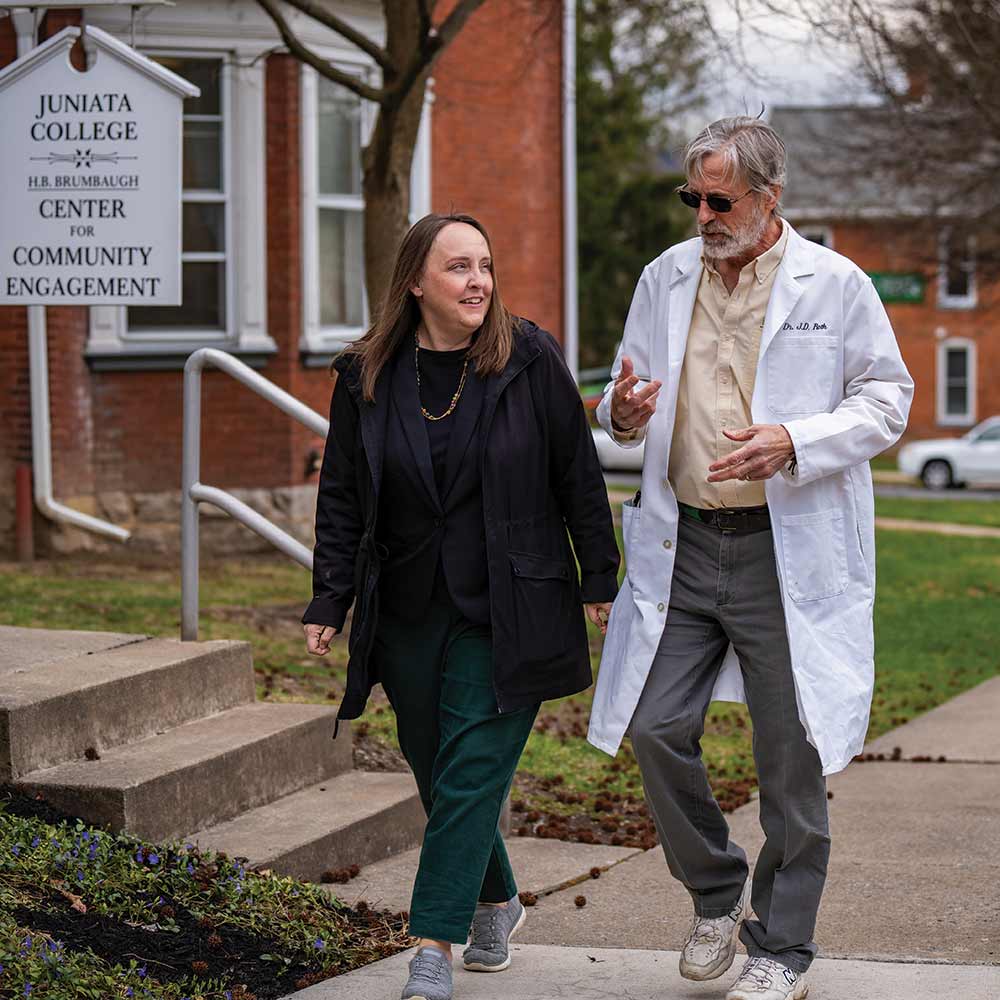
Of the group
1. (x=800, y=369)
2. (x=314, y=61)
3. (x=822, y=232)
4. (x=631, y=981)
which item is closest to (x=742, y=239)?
(x=800, y=369)

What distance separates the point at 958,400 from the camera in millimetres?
42844

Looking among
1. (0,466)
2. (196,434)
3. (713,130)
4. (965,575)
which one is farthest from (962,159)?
(713,130)

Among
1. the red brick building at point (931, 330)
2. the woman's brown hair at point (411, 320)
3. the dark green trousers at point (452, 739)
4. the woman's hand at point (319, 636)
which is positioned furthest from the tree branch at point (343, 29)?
the red brick building at point (931, 330)

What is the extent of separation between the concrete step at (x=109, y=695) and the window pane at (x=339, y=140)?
7617 mm

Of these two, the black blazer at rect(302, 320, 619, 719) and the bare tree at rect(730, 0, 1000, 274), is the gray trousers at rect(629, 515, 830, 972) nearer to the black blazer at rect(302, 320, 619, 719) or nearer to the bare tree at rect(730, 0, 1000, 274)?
the black blazer at rect(302, 320, 619, 719)

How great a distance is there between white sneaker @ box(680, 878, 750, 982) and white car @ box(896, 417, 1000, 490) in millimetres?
30160

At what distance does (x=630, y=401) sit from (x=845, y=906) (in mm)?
2021

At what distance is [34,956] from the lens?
418 centimetres

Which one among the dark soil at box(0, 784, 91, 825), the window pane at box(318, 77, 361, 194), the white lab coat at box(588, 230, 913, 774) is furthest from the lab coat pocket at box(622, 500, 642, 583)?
the window pane at box(318, 77, 361, 194)

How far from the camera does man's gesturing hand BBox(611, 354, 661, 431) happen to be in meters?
4.25

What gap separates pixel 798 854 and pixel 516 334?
1486 mm

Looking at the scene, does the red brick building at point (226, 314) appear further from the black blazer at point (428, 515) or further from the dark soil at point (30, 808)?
the black blazer at point (428, 515)

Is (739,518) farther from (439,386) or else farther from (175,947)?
(175,947)

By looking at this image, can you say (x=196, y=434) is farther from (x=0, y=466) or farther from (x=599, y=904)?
(x=0, y=466)
